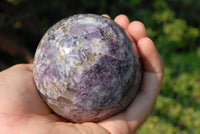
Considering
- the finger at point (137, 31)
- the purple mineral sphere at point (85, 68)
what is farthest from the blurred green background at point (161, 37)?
the purple mineral sphere at point (85, 68)

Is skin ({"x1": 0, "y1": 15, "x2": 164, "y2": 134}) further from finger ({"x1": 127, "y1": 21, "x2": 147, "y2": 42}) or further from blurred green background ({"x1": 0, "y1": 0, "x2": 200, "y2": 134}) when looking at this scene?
blurred green background ({"x1": 0, "y1": 0, "x2": 200, "y2": 134})

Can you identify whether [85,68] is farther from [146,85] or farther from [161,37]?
[161,37]

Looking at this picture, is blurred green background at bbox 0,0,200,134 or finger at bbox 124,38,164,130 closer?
finger at bbox 124,38,164,130

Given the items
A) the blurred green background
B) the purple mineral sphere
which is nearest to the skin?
the purple mineral sphere

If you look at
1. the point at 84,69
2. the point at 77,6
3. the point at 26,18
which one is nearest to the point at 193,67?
the point at 77,6

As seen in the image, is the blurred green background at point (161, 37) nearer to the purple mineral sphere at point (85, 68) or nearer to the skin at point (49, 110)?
the skin at point (49, 110)

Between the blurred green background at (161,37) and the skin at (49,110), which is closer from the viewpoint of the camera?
the skin at (49,110)

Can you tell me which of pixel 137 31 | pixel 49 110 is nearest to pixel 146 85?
pixel 137 31

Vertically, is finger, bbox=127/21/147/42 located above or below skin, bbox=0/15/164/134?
above
